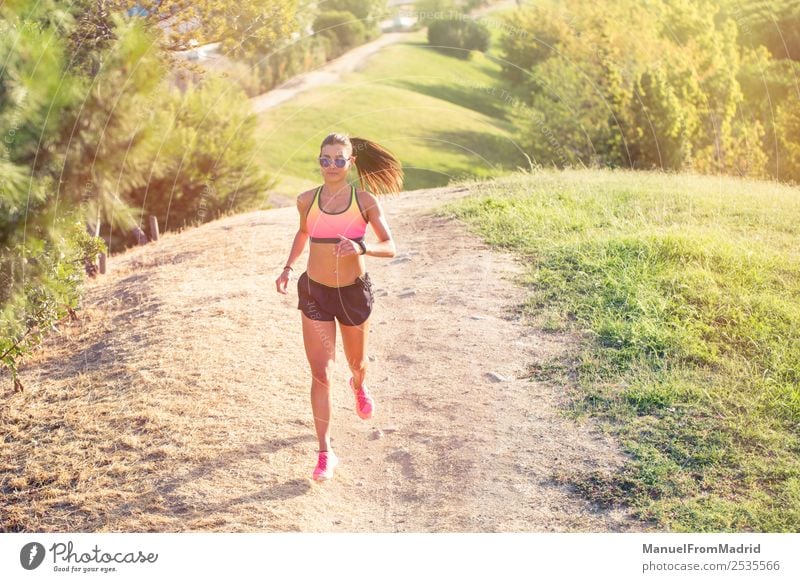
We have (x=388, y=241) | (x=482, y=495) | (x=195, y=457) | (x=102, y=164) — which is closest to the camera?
(x=388, y=241)

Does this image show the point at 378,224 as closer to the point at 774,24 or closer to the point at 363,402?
the point at 363,402

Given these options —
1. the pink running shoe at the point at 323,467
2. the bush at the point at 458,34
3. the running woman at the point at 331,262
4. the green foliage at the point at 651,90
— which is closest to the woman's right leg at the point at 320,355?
the running woman at the point at 331,262

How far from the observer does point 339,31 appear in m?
16.8

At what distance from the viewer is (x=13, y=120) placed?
9453 millimetres

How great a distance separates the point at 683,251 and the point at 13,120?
23.8ft

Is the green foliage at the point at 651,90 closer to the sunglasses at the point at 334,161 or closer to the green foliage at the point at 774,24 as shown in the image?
A: the green foliage at the point at 774,24

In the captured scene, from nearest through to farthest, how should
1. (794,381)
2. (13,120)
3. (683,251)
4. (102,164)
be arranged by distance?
(794,381)
(13,120)
(683,251)
(102,164)

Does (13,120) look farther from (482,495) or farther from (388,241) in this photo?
(482,495)

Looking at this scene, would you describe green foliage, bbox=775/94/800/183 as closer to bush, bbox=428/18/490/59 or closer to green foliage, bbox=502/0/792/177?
green foliage, bbox=502/0/792/177

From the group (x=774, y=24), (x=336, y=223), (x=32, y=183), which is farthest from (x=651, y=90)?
(x=336, y=223)

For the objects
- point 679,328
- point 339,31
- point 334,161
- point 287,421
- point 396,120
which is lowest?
point 287,421

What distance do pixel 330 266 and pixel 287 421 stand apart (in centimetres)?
206

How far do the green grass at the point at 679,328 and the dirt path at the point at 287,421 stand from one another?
31cm
